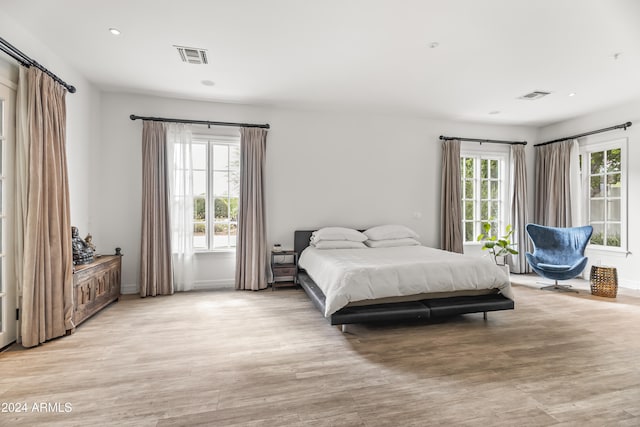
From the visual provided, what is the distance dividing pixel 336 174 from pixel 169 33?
9.72ft

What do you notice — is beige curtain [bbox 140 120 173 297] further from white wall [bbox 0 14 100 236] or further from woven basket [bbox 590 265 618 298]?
woven basket [bbox 590 265 618 298]

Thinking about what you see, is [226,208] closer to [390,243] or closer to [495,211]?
[390,243]

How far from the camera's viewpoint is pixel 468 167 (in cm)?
578

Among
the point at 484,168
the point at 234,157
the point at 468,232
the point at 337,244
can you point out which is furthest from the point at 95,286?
the point at 484,168

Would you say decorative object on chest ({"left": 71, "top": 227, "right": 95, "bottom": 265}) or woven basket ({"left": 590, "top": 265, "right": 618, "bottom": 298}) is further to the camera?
woven basket ({"left": 590, "top": 265, "right": 618, "bottom": 298})

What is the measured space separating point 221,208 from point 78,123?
6.49 ft

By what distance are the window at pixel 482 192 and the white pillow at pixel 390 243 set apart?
1.49m

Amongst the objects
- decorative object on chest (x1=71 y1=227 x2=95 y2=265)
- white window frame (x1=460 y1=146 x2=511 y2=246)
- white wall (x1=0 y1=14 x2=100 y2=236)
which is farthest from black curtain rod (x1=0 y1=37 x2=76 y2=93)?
white window frame (x1=460 y1=146 x2=511 y2=246)

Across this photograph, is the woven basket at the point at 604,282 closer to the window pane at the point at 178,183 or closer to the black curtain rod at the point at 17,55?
the window pane at the point at 178,183

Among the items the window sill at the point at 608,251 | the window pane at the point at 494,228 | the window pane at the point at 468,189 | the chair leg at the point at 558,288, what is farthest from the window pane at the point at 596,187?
the window pane at the point at 468,189

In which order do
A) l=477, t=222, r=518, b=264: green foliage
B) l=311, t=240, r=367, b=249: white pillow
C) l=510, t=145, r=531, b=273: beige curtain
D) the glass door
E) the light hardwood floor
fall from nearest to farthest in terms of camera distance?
the light hardwood floor
the glass door
l=311, t=240, r=367, b=249: white pillow
l=477, t=222, r=518, b=264: green foliage
l=510, t=145, r=531, b=273: beige curtain

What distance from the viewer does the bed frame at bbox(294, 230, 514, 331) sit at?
281cm

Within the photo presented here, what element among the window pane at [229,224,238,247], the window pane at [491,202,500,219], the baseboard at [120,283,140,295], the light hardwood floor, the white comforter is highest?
the window pane at [491,202,500,219]

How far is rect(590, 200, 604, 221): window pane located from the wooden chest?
285 inches
